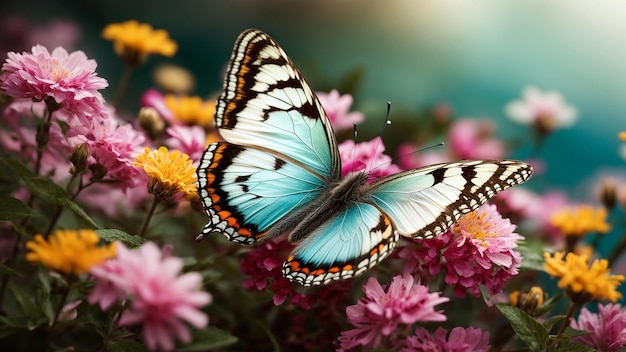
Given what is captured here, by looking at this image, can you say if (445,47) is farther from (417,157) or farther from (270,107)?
(270,107)

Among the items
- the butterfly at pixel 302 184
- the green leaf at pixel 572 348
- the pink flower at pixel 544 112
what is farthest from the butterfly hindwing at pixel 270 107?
the pink flower at pixel 544 112

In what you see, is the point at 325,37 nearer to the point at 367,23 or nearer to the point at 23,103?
the point at 367,23

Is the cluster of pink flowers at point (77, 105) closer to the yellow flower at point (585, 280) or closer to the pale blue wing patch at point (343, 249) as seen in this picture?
the pale blue wing patch at point (343, 249)

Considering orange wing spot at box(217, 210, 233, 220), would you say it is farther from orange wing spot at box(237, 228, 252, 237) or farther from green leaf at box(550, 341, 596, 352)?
green leaf at box(550, 341, 596, 352)

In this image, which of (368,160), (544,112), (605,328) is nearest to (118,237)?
(368,160)

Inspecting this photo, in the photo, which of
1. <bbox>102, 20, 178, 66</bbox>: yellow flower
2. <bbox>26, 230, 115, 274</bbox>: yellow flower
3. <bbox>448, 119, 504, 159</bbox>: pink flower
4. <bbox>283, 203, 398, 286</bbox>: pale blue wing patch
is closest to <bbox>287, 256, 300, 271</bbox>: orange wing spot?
<bbox>283, 203, 398, 286</bbox>: pale blue wing patch
